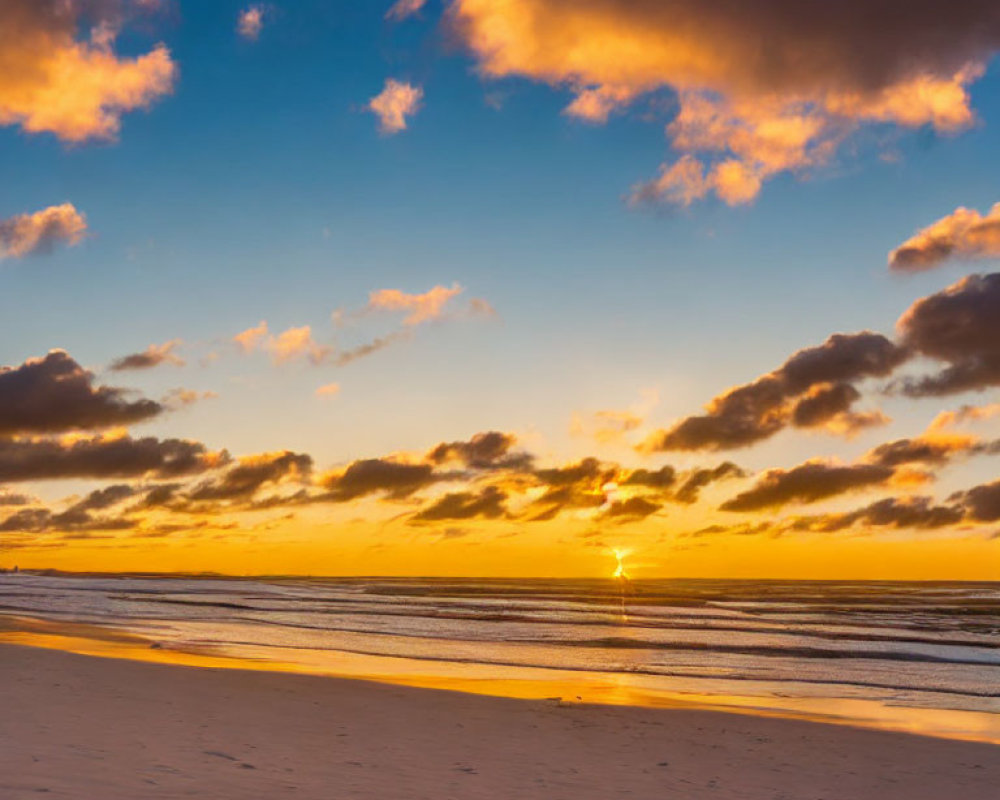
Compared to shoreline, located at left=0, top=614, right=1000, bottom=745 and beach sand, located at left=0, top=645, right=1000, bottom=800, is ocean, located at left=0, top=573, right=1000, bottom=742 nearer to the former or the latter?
shoreline, located at left=0, top=614, right=1000, bottom=745

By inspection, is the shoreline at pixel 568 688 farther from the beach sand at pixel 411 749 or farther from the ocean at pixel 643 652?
the beach sand at pixel 411 749

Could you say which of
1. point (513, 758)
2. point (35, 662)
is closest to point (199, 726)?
point (513, 758)

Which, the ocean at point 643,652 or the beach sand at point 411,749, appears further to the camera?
the ocean at point 643,652

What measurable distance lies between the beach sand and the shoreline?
64.3 inches

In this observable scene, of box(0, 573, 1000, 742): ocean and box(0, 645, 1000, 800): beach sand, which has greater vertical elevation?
box(0, 645, 1000, 800): beach sand

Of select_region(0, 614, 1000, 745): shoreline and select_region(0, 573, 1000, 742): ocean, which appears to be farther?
select_region(0, 573, 1000, 742): ocean

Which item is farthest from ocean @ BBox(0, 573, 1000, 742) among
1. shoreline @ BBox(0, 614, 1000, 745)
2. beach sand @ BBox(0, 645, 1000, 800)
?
beach sand @ BBox(0, 645, 1000, 800)

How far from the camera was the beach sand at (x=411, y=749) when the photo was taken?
10086 millimetres

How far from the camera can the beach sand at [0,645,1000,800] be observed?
10.1 metres

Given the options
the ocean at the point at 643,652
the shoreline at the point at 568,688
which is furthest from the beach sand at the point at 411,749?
the ocean at the point at 643,652

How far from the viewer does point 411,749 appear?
13.0m

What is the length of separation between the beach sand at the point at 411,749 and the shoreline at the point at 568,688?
1.63 m

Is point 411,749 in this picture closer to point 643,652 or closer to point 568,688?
point 568,688

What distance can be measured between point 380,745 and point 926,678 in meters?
21.8
